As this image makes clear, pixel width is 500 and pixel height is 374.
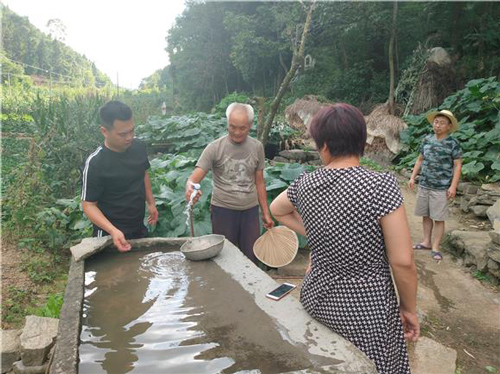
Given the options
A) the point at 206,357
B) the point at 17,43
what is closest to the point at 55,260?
the point at 206,357

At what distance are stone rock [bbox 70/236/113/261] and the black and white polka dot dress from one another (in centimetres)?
147

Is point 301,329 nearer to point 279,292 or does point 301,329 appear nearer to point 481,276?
point 279,292

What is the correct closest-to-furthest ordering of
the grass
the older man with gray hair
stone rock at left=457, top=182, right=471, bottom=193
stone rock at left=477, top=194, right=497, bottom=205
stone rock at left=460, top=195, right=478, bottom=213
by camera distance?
1. the older man with gray hair
2. the grass
3. stone rock at left=477, top=194, right=497, bottom=205
4. stone rock at left=460, top=195, right=478, bottom=213
5. stone rock at left=457, top=182, right=471, bottom=193

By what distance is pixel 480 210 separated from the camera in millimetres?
5117

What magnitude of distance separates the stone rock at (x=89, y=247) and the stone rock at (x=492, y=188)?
194 inches

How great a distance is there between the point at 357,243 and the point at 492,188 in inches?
190

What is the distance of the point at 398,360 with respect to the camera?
4.70 feet

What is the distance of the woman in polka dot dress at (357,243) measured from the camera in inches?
49.8

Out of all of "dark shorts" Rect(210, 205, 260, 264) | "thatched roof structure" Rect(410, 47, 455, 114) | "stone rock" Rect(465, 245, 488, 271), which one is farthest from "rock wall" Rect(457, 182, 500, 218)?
"dark shorts" Rect(210, 205, 260, 264)

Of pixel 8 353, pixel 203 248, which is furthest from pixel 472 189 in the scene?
pixel 8 353

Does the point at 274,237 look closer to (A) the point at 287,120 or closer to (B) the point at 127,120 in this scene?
(B) the point at 127,120

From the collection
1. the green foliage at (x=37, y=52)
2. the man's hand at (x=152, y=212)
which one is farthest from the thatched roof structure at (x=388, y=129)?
the green foliage at (x=37, y=52)

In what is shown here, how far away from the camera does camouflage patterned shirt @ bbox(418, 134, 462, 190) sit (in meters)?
3.91

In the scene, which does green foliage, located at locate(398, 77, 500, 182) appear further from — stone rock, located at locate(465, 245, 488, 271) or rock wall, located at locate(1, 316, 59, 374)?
rock wall, located at locate(1, 316, 59, 374)
